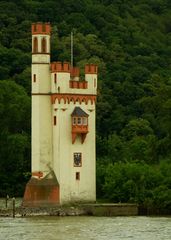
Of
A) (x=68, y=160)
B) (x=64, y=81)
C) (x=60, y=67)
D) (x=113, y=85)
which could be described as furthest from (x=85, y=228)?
(x=113, y=85)

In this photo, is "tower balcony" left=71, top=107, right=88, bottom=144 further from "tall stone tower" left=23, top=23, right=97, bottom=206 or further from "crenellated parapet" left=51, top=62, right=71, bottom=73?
"crenellated parapet" left=51, top=62, right=71, bottom=73

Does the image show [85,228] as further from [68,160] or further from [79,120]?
[79,120]

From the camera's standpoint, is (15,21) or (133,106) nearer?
(133,106)

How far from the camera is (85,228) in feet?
297

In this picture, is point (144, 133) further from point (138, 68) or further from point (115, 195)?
point (115, 195)

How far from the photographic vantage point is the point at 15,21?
167625 millimetres

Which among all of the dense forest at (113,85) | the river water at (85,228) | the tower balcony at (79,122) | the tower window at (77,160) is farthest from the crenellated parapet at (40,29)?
the river water at (85,228)

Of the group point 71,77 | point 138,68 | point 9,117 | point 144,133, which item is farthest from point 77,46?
point 71,77

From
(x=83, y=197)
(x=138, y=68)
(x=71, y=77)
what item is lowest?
(x=83, y=197)

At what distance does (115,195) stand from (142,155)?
51.5ft

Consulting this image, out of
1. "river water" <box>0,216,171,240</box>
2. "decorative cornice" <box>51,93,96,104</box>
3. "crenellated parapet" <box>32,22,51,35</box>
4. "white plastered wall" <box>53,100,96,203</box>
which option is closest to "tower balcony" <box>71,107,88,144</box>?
"white plastered wall" <box>53,100,96,203</box>

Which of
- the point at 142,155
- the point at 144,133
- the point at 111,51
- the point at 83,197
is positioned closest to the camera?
the point at 83,197

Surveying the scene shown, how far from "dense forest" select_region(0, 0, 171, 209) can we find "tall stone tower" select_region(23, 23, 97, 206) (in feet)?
8.72

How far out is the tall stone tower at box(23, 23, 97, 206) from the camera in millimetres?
104562
